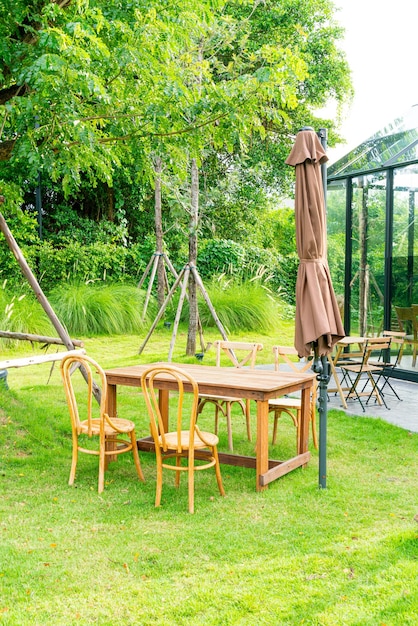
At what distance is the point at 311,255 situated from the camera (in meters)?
4.73

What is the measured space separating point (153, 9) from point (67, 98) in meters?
1.13

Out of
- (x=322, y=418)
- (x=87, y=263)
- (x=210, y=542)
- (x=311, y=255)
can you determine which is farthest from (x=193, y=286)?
(x=210, y=542)

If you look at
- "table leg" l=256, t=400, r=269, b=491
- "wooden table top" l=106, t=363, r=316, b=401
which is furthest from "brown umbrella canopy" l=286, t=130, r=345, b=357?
"table leg" l=256, t=400, r=269, b=491

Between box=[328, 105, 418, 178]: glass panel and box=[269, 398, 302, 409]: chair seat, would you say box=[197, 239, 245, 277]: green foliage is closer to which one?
box=[328, 105, 418, 178]: glass panel

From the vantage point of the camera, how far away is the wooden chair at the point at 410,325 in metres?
9.15

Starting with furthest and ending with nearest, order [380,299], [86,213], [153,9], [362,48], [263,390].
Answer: [362,48]
[86,213]
[380,299]
[153,9]
[263,390]

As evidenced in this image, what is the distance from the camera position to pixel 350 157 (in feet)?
33.6

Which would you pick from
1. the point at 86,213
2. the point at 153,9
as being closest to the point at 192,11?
the point at 153,9

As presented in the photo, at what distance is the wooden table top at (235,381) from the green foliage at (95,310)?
6.68 metres

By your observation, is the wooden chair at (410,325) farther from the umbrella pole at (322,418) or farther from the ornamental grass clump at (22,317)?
the ornamental grass clump at (22,317)

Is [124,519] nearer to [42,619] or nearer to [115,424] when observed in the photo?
[115,424]

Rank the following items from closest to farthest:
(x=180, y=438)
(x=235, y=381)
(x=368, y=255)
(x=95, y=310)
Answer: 1. (x=180, y=438)
2. (x=235, y=381)
3. (x=368, y=255)
4. (x=95, y=310)

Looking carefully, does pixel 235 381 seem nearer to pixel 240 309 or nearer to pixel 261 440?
pixel 261 440

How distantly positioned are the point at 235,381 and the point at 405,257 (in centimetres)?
526
